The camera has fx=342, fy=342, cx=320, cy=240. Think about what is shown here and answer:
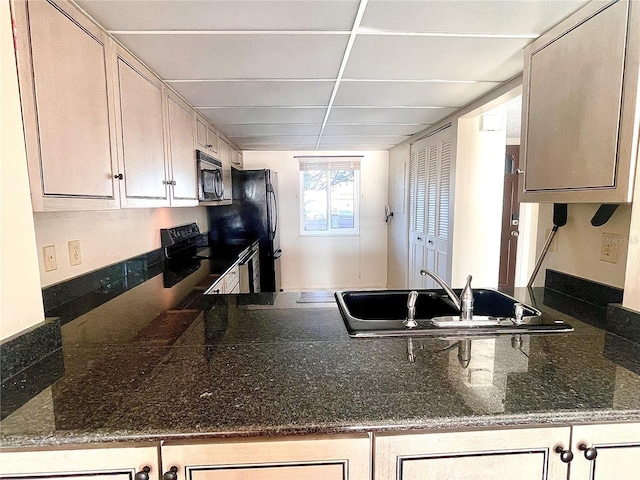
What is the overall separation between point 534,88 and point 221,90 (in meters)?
1.75

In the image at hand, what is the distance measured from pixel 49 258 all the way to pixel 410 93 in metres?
2.27

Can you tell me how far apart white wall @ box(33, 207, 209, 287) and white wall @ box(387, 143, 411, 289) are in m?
2.85

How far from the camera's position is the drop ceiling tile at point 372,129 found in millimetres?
3371

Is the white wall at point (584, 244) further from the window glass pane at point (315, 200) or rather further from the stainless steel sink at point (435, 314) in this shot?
the window glass pane at point (315, 200)

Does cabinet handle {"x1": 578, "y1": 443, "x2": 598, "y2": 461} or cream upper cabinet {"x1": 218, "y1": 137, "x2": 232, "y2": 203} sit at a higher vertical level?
cream upper cabinet {"x1": 218, "y1": 137, "x2": 232, "y2": 203}

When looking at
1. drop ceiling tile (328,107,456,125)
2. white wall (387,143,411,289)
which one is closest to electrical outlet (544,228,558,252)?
drop ceiling tile (328,107,456,125)

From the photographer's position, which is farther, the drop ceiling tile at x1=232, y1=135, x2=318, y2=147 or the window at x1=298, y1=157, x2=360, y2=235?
the window at x1=298, y1=157, x2=360, y2=235

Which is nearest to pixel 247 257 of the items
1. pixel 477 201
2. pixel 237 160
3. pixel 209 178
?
pixel 209 178

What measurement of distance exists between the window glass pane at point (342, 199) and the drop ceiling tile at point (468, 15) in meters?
3.59

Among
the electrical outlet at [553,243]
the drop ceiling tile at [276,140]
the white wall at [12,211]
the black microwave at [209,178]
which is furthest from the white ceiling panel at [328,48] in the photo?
the drop ceiling tile at [276,140]

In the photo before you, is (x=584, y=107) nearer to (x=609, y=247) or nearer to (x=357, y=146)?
(x=609, y=247)

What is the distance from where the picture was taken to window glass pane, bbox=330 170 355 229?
5074 millimetres

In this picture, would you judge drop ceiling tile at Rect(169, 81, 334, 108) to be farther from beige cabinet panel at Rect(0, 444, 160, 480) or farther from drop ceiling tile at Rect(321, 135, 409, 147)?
beige cabinet panel at Rect(0, 444, 160, 480)

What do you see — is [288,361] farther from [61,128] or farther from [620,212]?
[620,212]
